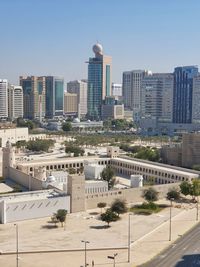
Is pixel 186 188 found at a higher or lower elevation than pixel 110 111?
lower

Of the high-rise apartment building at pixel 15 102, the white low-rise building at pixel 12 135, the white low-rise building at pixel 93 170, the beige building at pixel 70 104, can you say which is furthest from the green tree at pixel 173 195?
the beige building at pixel 70 104

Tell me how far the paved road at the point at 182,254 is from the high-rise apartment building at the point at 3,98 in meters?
119

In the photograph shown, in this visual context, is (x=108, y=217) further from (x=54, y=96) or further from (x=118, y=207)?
(x=54, y=96)

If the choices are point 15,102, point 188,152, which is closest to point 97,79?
point 15,102

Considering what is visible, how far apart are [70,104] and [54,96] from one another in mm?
17784

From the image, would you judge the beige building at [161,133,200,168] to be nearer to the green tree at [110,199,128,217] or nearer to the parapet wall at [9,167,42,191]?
the parapet wall at [9,167,42,191]

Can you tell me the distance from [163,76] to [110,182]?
85149 millimetres

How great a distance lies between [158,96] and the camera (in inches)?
5162

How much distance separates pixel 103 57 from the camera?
164000mm

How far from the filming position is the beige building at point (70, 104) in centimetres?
17945

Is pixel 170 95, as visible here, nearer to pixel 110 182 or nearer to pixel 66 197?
pixel 110 182

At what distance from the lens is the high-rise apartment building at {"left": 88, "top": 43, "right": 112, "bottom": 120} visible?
540 feet

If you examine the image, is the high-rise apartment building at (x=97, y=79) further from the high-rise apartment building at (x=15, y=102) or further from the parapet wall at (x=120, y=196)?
the parapet wall at (x=120, y=196)

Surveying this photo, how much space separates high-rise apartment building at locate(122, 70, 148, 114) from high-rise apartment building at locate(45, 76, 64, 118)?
29123 millimetres
